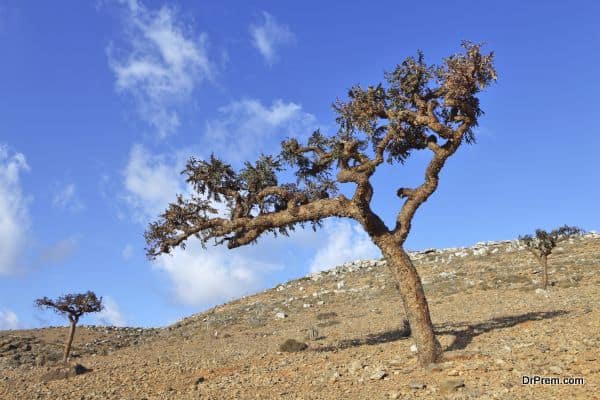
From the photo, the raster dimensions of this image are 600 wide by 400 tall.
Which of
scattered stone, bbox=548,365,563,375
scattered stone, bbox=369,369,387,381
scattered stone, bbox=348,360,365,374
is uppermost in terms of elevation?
scattered stone, bbox=348,360,365,374

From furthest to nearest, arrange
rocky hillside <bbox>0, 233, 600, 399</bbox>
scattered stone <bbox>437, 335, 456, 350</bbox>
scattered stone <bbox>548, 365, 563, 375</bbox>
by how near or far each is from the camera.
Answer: scattered stone <bbox>437, 335, 456, 350</bbox> → rocky hillside <bbox>0, 233, 600, 399</bbox> → scattered stone <bbox>548, 365, 563, 375</bbox>

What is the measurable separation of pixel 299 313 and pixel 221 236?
21761 millimetres

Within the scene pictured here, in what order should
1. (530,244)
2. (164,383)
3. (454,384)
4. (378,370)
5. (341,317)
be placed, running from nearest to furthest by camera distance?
(454,384), (378,370), (164,383), (341,317), (530,244)

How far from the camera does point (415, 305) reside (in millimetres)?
15125

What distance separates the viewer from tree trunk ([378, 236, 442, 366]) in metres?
14.5

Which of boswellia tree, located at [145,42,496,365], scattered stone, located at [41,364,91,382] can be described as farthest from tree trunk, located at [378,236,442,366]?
scattered stone, located at [41,364,91,382]

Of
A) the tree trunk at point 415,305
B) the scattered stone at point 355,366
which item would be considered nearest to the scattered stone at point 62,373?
the scattered stone at point 355,366

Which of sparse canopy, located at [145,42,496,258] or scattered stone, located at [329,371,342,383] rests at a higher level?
sparse canopy, located at [145,42,496,258]

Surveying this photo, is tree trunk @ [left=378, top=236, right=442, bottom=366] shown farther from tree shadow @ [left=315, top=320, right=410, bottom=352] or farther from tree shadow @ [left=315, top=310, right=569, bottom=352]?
tree shadow @ [left=315, top=320, right=410, bottom=352]

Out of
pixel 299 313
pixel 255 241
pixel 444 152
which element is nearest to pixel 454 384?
pixel 444 152

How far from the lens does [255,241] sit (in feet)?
60.0

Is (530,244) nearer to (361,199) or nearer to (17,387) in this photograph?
(361,199)

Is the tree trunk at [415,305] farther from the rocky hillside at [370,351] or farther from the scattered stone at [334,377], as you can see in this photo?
the scattered stone at [334,377]

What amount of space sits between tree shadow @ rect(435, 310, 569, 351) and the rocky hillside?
0.23 feet
